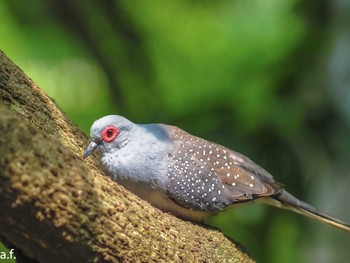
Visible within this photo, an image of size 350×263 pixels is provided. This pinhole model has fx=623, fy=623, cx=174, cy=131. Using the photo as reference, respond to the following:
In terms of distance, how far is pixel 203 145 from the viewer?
4.52m

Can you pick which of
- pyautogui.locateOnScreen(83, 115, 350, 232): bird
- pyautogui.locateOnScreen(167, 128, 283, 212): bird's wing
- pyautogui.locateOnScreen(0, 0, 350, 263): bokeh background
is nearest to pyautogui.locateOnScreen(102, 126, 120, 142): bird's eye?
pyautogui.locateOnScreen(83, 115, 350, 232): bird

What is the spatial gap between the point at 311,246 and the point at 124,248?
426cm

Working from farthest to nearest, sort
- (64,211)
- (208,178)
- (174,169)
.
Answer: (208,178)
(174,169)
(64,211)

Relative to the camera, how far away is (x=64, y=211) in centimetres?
261

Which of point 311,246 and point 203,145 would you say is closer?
point 203,145

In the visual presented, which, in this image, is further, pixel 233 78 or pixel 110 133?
pixel 233 78

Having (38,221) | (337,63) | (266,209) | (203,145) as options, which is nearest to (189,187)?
(203,145)

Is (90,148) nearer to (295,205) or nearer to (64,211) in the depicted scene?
(64,211)

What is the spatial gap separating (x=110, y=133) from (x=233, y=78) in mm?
3594

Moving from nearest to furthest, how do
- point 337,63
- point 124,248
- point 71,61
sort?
point 124,248 → point 337,63 → point 71,61

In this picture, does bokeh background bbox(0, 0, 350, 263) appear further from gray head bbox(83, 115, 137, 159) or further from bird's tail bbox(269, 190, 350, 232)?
gray head bbox(83, 115, 137, 159)

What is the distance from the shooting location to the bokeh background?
6855 mm

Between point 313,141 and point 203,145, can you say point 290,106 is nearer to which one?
point 313,141

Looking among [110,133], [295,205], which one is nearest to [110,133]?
[110,133]
